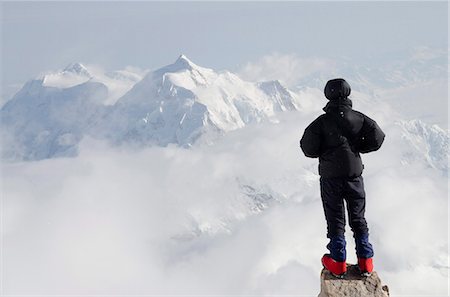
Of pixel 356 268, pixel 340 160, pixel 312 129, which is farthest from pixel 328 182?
pixel 356 268

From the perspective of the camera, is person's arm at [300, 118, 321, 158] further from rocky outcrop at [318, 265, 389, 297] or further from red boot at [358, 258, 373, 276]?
rocky outcrop at [318, 265, 389, 297]

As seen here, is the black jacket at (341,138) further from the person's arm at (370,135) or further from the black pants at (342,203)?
the black pants at (342,203)

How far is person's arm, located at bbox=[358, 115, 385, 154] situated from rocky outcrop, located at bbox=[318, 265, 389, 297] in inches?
101

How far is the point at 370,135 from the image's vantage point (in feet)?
32.1

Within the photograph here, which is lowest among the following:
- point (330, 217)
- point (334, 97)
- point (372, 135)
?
point (330, 217)

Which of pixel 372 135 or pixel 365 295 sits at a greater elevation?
pixel 372 135

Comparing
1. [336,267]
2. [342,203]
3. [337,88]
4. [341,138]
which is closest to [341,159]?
[341,138]

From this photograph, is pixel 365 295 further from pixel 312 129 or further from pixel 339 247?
pixel 312 129

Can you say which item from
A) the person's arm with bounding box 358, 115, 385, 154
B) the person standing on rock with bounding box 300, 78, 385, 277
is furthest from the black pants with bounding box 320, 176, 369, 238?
the person's arm with bounding box 358, 115, 385, 154

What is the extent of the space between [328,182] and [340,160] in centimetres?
55

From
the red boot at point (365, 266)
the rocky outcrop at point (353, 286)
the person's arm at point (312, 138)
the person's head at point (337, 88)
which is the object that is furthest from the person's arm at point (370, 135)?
the rocky outcrop at point (353, 286)

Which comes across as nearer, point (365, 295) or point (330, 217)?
point (365, 295)

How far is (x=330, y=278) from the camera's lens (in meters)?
9.98

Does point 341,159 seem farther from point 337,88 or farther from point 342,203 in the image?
point 337,88
